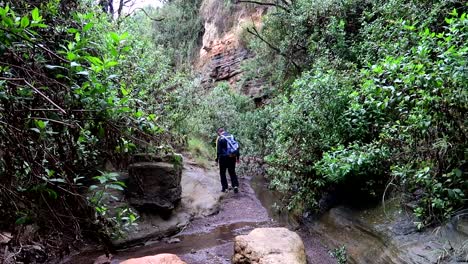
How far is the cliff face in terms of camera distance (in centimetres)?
2219

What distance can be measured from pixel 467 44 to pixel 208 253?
17.1 ft

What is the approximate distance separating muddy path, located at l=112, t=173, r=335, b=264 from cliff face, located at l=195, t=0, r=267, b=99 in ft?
39.9

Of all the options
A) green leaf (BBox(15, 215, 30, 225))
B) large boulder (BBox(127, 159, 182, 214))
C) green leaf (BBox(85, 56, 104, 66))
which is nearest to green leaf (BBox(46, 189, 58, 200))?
green leaf (BBox(15, 215, 30, 225))

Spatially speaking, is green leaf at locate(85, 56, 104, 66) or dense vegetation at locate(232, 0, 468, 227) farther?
dense vegetation at locate(232, 0, 468, 227)

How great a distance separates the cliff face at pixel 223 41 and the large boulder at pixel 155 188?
1306 centimetres

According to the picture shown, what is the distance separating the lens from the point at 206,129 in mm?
16219

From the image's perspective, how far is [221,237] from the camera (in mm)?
7426

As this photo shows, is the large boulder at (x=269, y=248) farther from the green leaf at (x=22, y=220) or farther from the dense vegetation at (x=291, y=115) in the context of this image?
the green leaf at (x=22, y=220)

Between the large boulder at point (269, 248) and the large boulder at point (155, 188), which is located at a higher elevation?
the large boulder at point (155, 188)

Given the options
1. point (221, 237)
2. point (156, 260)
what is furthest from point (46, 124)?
point (221, 237)

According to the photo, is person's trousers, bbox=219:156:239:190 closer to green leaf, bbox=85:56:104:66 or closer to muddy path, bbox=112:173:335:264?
muddy path, bbox=112:173:335:264

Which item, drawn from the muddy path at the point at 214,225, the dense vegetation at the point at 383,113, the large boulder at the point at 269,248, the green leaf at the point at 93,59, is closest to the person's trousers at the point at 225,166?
the muddy path at the point at 214,225

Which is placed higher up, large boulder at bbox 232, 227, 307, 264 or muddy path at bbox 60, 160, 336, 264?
large boulder at bbox 232, 227, 307, 264

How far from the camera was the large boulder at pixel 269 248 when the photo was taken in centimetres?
510
